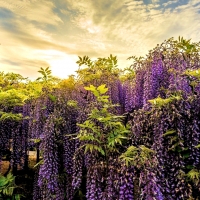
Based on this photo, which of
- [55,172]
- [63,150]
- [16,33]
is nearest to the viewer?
[55,172]

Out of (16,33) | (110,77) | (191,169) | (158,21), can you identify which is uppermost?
(16,33)

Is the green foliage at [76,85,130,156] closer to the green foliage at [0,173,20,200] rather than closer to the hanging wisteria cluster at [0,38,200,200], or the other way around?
the hanging wisteria cluster at [0,38,200,200]

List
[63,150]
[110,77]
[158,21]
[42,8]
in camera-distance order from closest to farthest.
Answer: [63,150]
[110,77]
[158,21]
[42,8]

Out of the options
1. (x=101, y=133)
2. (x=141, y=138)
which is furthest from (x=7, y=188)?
(x=141, y=138)

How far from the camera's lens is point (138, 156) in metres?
2.99

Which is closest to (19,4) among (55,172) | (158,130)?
(55,172)

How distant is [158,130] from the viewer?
3.12 m

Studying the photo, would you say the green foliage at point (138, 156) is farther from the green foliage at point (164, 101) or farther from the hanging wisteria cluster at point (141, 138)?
the green foliage at point (164, 101)

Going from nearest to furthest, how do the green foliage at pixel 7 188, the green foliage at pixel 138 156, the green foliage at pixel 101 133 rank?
the green foliage at pixel 138 156 < the green foliage at pixel 101 133 < the green foliage at pixel 7 188

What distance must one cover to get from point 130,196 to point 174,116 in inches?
47.6

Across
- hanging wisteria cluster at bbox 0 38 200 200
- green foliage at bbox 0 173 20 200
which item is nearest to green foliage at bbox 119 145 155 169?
hanging wisteria cluster at bbox 0 38 200 200

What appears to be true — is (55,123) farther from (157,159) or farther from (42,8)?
(42,8)

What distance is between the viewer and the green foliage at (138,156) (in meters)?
2.90

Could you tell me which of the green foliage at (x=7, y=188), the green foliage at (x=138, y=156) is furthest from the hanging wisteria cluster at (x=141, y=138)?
the green foliage at (x=7, y=188)
